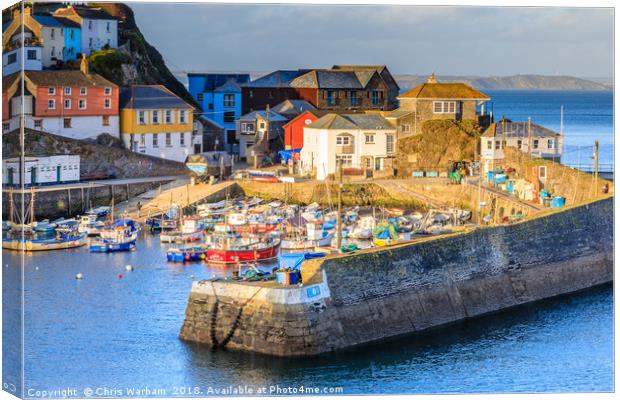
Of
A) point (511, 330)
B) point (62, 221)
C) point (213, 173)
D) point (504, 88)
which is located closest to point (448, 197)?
point (504, 88)

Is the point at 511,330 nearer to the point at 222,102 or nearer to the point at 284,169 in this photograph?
the point at 284,169

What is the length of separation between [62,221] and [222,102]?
11765 millimetres

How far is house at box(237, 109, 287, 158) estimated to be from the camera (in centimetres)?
4581

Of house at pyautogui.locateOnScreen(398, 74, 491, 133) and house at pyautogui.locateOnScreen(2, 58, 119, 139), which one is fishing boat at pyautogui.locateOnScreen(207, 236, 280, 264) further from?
house at pyautogui.locateOnScreen(398, 74, 491, 133)

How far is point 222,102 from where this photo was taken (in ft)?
161

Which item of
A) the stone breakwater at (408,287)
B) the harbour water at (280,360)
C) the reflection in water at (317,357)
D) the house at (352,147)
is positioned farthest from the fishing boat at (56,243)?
the stone breakwater at (408,287)

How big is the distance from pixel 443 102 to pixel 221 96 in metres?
8.49

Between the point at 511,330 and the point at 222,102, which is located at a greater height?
the point at 222,102

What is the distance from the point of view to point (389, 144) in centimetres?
4275

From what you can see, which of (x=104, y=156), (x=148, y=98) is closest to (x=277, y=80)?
(x=148, y=98)

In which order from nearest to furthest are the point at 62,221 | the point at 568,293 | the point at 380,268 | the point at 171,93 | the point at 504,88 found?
the point at 380,268, the point at 568,293, the point at 62,221, the point at 504,88, the point at 171,93

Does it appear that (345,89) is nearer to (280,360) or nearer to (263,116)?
(263,116)

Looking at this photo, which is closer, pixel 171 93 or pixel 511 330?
pixel 511 330

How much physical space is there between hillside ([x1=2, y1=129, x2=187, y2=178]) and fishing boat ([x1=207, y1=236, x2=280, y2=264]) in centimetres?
714
